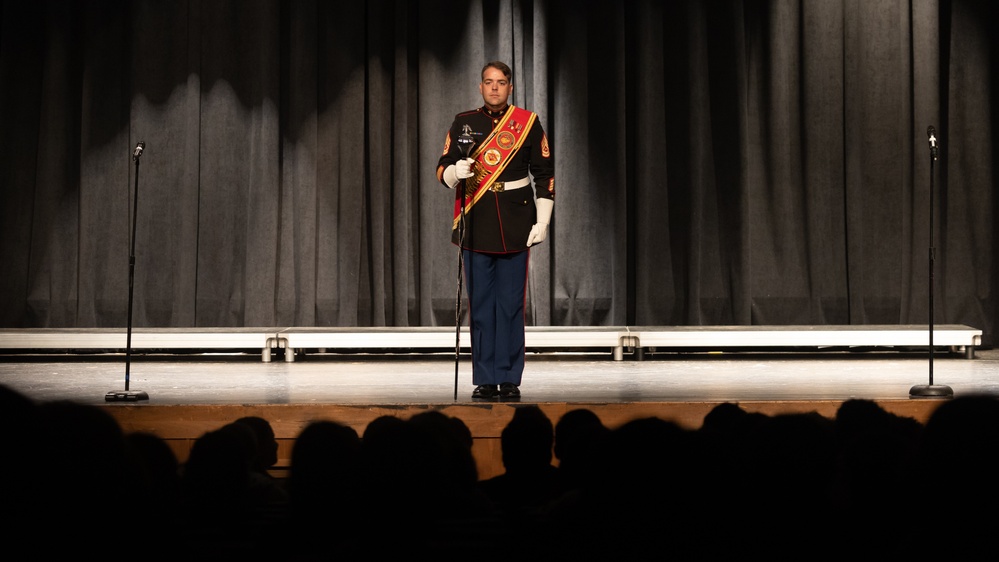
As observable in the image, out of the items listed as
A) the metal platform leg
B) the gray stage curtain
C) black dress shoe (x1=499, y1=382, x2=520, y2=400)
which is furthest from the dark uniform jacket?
the gray stage curtain

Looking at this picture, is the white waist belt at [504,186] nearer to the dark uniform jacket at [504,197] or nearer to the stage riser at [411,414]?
the dark uniform jacket at [504,197]

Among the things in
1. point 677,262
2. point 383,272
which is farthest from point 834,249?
point 383,272

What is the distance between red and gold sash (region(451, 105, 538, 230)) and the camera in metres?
3.56

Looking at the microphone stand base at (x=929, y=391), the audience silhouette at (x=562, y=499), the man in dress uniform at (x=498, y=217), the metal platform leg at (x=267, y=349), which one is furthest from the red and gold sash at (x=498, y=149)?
the metal platform leg at (x=267, y=349)

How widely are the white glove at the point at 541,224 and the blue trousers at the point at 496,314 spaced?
0.30 ft

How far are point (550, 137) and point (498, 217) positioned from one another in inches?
114

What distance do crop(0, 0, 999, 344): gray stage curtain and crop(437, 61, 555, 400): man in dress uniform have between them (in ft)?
8.72

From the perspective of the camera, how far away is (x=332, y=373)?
4867 mm

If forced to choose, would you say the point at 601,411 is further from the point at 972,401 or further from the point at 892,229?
the point at 892,229

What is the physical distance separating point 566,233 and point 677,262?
68 cm

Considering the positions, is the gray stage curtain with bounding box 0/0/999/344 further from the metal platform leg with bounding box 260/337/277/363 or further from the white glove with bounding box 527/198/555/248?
the white glove with bounding box 527/198/555/248

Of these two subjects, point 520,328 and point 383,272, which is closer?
point 520,328

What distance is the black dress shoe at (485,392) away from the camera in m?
3.41

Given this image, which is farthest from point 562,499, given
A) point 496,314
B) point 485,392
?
point 496,314
